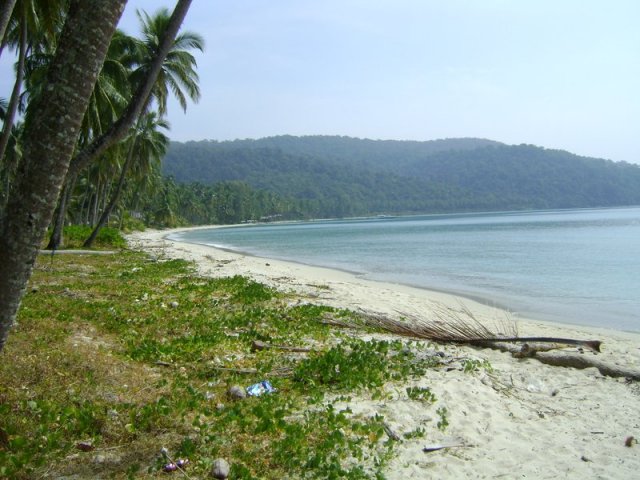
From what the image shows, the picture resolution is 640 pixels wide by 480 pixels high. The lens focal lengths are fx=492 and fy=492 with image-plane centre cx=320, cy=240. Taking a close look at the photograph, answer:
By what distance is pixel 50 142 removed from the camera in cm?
331

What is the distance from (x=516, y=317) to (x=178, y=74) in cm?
1878

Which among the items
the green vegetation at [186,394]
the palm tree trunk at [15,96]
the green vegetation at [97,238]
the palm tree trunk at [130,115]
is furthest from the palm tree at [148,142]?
the palm tree trunk at [130,115]

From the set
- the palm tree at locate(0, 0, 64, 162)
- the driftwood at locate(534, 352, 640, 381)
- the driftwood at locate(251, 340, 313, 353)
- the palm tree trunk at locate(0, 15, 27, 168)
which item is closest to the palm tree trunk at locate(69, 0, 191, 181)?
the driftwood at locate(251, 340, 313, 353)

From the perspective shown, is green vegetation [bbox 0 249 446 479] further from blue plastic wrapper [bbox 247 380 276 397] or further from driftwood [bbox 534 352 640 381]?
driftwood [bbox 534 352 640 381]

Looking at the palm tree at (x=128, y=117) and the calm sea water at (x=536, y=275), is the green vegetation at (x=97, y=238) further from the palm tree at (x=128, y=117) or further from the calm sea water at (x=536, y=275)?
the palm tree at (x=128, y=117)

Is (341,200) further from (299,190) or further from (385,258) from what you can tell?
(385,258)

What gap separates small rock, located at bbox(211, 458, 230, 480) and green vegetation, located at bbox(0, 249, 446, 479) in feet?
0.18

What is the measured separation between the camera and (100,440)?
4035 mm

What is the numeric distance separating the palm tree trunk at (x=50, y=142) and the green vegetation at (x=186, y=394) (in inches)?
51.3

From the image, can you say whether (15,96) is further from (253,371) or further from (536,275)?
(536,275)

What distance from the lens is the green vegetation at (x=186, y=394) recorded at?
3.85m

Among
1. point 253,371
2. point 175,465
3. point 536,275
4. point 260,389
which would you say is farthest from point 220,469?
point 536,275

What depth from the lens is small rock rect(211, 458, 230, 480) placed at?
3.65m

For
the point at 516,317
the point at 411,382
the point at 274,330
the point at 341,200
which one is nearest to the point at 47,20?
the point at 274,330
